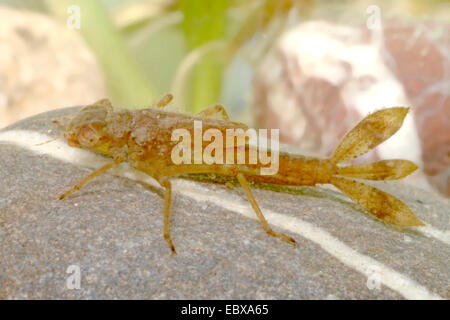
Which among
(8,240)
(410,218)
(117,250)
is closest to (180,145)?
(117,250)

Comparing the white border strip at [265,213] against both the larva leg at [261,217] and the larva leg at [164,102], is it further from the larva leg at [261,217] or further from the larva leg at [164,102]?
the larva leg at [164,102]

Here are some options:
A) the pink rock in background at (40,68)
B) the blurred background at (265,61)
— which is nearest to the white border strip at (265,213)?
the blurred background at (265,61)

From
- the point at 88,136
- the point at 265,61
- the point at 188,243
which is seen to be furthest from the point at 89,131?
the point at 265,61

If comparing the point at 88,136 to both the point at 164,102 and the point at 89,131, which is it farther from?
the point at 164,102

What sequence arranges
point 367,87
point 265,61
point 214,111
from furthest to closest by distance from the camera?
point 265,61, point 367,87, point 214,111

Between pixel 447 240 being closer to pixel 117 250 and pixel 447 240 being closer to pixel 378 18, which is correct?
pixel 117 250

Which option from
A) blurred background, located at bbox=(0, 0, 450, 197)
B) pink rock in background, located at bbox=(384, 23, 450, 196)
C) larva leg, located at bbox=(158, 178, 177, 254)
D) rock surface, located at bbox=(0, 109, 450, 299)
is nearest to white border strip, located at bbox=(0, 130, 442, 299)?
rock surface, located at bbox=(0, 109, 450, 299)

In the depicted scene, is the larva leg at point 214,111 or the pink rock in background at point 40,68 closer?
the larva leg at point 214,111
